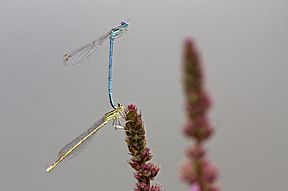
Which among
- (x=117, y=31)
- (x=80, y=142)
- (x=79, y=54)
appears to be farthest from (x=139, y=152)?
(x=79, y=54)

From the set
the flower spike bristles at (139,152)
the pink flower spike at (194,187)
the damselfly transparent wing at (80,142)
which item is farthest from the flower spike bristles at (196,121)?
the damselfly transparent wing at (80,142)

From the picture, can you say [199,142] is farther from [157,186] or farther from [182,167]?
[157,186]

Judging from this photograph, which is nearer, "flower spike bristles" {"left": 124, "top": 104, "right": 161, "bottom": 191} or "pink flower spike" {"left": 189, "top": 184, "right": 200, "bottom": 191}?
"pink flower spike" {"left": 189, "top": 184, "right": 200, "bottom": 191}

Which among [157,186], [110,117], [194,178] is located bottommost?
[194,178]

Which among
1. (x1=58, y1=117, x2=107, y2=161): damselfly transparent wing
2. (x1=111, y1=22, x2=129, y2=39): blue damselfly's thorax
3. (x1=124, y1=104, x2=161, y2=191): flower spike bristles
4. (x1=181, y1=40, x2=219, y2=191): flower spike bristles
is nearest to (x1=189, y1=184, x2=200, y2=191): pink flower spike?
(x1=181, y1=40, x2=219, y2=191): flower spike bristles

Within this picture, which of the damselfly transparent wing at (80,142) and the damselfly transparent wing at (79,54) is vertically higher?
the damselfly transparent wing at (79,54)

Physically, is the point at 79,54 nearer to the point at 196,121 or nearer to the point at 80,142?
the point at 80,142

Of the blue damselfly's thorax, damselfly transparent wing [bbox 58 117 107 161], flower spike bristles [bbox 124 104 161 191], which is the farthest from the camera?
the blue damselfly's thorax

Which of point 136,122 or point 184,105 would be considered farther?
point 136,122

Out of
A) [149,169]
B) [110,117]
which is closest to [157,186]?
[149,169]

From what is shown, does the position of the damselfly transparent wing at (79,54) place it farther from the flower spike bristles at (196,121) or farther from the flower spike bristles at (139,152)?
the flower spike bristles at (196,121)

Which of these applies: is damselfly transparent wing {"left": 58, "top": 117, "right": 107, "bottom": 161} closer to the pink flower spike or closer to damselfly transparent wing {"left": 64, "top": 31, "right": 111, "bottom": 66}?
damselfly transparent wing {"left": 64, "top": 31, "right": 111, "bottom": 66}
